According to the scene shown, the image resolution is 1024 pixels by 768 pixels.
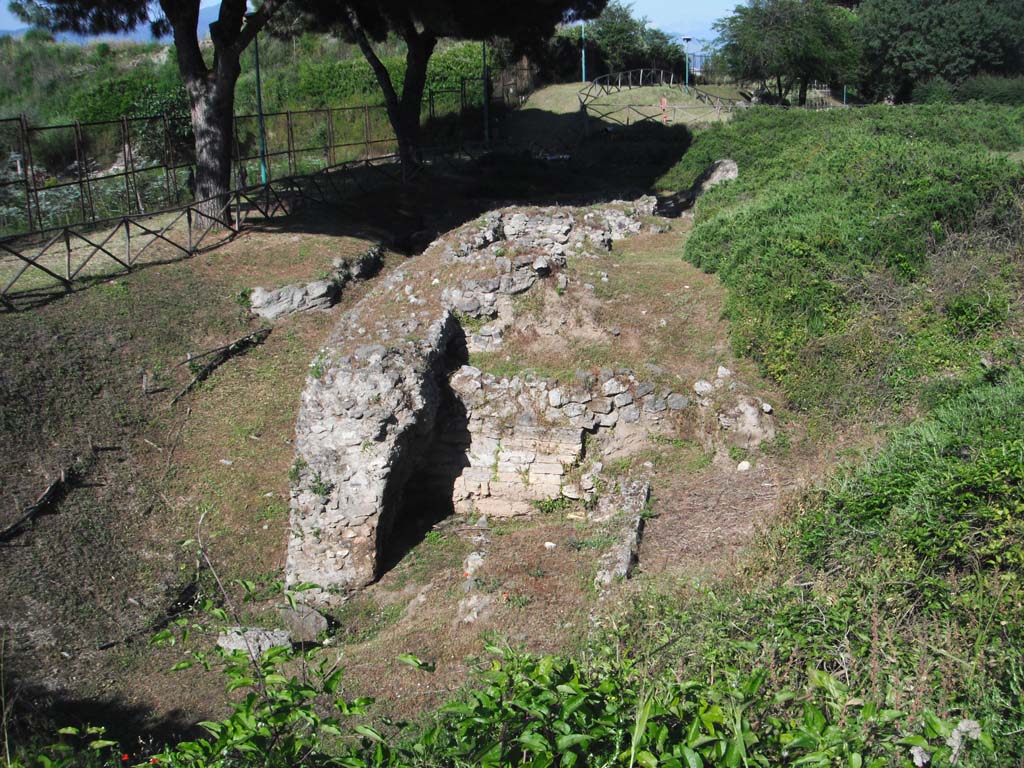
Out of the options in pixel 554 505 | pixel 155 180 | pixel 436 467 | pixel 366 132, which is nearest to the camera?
pixel 554 505

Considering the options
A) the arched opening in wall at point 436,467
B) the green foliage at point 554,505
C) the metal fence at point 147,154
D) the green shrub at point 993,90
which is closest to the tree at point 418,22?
the metal fence at point 147,154

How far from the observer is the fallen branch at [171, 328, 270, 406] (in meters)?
12.7

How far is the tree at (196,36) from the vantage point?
16.6m

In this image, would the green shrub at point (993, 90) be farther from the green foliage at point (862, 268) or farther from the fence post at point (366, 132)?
the fence post at point (366, 132)

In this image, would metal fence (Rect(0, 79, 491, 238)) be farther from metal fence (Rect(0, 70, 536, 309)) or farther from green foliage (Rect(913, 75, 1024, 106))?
green foliage (Rect(913, 75, 1024, 106))

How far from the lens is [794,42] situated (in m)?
33.5

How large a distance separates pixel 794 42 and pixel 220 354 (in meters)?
29.7

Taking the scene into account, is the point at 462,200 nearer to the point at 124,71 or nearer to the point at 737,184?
the point at 737,184

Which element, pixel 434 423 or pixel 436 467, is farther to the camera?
pixel 436 467

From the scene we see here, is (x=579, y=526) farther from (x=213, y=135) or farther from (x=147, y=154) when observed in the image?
(x=147, y=154)

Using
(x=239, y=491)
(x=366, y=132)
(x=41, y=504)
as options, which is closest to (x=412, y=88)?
(x=366, y=132)

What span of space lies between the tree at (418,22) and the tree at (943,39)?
15.5 metres

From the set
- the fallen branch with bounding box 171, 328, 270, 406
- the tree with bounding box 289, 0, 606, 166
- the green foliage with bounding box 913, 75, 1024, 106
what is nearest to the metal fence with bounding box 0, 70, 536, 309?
the tree with bounding box 289, 0, 606, 166

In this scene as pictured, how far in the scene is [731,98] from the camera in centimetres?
3678
